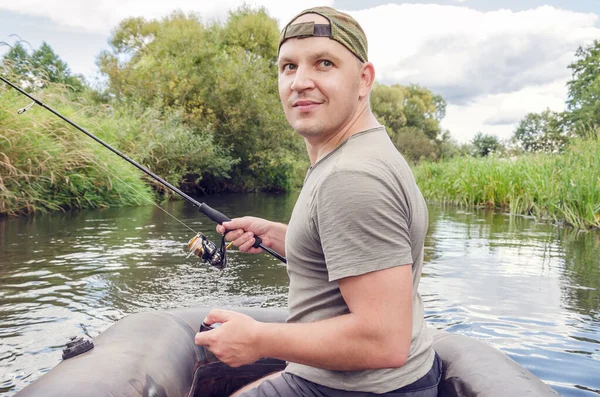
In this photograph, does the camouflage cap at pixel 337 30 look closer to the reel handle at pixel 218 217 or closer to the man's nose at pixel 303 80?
the man's nose at pixel 303 80

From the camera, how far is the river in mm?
3689

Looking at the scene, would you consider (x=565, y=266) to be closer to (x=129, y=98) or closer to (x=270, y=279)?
(x=270, y=279)

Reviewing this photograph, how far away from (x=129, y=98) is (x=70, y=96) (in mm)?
8912

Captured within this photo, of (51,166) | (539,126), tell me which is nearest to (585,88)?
(539,126)

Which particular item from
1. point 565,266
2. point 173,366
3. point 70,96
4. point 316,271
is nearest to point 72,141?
point 70,96

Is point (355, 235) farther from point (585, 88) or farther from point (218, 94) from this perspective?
point (585, 88)

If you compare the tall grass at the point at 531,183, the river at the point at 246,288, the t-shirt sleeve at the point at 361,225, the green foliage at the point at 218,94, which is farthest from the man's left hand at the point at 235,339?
the green foliage at the point at 218,94

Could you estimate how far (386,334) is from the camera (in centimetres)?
143

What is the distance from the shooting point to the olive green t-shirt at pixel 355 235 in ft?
4.61

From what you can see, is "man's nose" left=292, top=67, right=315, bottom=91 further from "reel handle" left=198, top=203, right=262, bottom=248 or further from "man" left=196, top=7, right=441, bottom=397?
"reel handle" left=198, top=203, right=262, bottom=248

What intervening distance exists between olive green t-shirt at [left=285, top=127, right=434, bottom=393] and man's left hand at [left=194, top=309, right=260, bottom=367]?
0.64ft

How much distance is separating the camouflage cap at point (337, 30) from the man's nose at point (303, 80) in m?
0.11

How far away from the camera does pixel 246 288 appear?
5453 millimetres

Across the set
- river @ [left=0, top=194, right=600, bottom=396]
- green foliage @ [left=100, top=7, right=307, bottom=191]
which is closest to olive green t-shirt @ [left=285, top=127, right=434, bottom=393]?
river @ [left=0, top=194, right=600, bottom=396]
